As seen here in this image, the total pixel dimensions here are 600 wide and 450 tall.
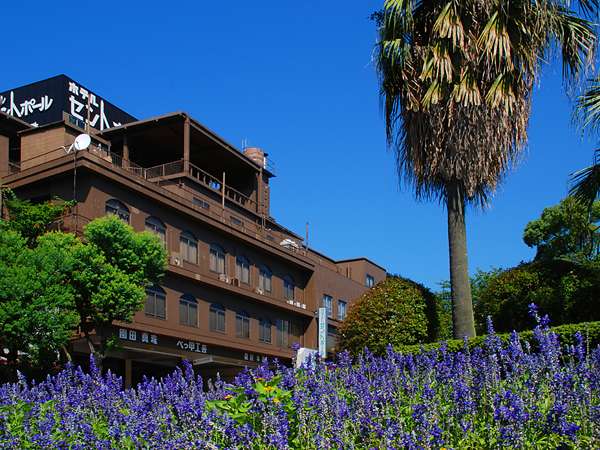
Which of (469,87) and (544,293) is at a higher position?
(469,87)

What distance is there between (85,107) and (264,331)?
1845cm

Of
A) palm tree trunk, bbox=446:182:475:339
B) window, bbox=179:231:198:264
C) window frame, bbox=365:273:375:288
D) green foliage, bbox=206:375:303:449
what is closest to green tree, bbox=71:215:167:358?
window, bbox=179:231:198:264

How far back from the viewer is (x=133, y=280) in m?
25.3

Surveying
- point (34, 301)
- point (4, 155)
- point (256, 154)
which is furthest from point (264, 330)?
point (34, 301)

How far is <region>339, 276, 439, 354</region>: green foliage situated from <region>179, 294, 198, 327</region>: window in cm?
1689

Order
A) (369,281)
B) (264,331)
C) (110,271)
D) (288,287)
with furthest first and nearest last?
(369,281)
(288,287)
(264,331)
(110,271)

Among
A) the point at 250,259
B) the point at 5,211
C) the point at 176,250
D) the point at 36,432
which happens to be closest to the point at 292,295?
the point at 250,259

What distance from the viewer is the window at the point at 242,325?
38.1 metres

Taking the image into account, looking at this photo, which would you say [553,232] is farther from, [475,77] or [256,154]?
[475,77]

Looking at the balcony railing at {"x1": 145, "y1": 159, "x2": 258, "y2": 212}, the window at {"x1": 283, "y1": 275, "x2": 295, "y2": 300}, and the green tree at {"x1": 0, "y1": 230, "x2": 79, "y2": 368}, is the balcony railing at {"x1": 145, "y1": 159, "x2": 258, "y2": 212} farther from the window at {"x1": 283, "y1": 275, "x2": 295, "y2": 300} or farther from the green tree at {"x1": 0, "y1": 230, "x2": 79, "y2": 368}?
the green tree at {"x1": 0, "y1": 230, "x2": 79, "y2": 368}

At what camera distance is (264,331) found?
40594mm

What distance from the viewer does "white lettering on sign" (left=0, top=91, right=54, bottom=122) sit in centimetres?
4684

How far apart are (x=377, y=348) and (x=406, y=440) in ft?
40.0

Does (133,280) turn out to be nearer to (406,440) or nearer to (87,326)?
(87,326)
